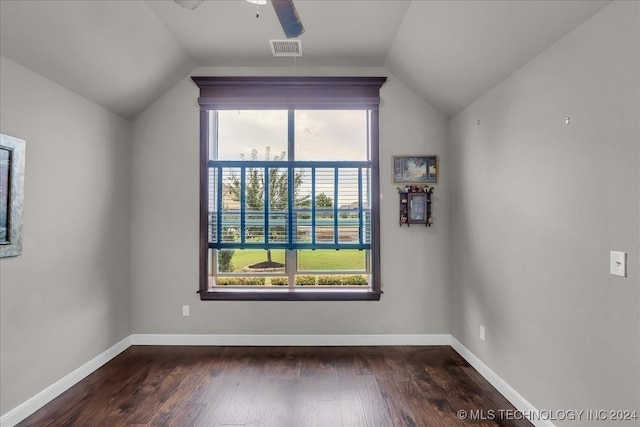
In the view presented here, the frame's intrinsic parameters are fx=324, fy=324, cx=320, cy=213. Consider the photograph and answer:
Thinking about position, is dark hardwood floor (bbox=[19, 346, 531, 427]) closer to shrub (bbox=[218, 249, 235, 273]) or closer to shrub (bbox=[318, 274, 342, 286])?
shrub (bbox=[318, 274, 342, 286])

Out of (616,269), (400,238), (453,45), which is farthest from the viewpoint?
(400,238)

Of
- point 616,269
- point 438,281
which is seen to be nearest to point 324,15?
point 616,269

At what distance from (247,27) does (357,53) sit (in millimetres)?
1117

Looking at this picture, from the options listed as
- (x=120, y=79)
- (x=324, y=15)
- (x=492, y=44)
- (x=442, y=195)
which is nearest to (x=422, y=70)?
(x=492, y=44)

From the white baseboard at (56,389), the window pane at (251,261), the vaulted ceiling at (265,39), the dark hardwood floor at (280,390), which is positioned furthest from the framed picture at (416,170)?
the white baseboard at (56,389)

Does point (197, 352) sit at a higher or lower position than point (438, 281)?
lower

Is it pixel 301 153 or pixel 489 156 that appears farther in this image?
pixel 301 153

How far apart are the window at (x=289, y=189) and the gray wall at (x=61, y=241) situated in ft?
2.90

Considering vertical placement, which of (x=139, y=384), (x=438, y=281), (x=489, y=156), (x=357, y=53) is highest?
(x=357, y=53)

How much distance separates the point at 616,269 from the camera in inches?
63.7

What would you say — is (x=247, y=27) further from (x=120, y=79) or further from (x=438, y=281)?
(x=438, y=281)

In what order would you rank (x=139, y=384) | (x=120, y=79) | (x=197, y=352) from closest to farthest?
(x=139, y=384)
(x=120, y=79)
(x=197, y=352)

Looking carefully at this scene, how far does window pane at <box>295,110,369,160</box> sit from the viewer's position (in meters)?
3.74

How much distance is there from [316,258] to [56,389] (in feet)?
8.25
